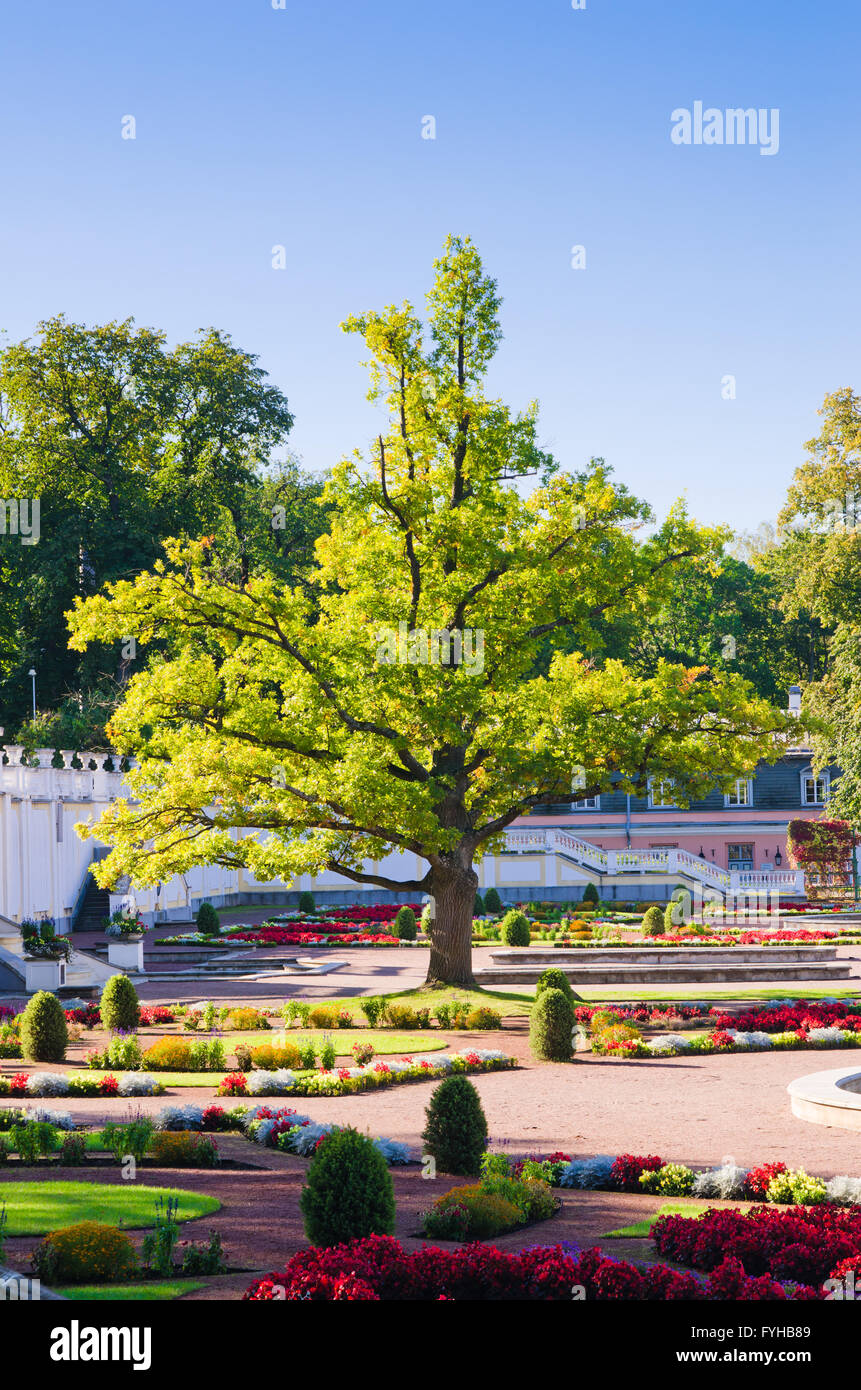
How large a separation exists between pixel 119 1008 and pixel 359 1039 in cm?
412

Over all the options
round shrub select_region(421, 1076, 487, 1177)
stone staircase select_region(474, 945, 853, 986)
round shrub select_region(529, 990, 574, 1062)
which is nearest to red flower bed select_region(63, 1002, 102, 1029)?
stone staircase select_region(474, 945, 853, 986)

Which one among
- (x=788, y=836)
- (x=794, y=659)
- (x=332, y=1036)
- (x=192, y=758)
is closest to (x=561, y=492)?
(x=192, y=758)

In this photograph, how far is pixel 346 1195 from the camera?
933 centimetres

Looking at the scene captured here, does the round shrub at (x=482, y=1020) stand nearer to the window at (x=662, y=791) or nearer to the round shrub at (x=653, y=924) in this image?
the window at (x=662, y=791)

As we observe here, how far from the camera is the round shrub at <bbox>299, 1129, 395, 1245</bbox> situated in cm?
929

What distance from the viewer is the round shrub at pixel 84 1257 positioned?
8.99 meters

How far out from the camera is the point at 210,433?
60188 millimetres

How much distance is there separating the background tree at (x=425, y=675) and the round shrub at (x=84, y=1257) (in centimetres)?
1442

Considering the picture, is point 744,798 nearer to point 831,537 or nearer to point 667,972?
point 831,537

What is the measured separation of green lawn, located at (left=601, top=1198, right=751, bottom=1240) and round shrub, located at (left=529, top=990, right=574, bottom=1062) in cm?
793

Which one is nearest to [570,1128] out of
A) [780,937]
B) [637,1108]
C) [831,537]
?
[637,1108]

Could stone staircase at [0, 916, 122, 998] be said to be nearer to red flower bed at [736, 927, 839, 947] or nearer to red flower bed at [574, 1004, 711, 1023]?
red flower bed at [574, 1004, 711, 1023]

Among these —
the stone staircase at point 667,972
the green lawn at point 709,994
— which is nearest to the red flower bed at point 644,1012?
the green lawn at point 709,994

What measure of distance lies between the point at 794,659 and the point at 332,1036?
5573 cm
